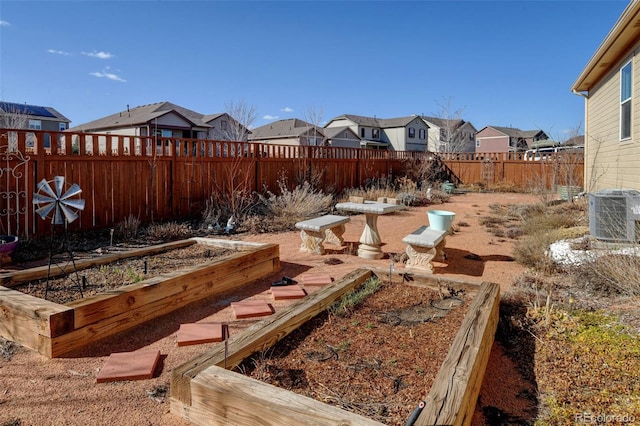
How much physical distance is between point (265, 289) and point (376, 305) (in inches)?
58.7

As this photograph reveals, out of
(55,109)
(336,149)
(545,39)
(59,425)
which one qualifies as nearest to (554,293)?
(59,425)

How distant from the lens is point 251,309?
3.68m

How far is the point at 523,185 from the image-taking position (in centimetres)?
1753

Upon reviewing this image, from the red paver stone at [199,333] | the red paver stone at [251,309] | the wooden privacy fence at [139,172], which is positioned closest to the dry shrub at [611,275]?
the red paver stone at [251,309]

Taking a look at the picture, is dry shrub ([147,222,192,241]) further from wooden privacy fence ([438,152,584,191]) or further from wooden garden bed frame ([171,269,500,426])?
wooden privacy fence ([438,152,584,191])

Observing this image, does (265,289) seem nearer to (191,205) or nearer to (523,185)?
(191,205)

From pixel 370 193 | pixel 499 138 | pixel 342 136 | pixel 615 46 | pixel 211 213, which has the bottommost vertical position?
pixel 211 213

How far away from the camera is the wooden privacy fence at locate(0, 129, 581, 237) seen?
20.2 feet

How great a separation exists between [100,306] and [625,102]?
29.3ft

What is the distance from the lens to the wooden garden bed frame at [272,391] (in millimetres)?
1688

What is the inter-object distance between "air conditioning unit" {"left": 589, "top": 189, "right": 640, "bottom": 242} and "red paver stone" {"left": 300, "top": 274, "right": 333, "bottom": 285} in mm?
3680

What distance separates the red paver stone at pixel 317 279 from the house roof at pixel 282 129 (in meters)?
30.2

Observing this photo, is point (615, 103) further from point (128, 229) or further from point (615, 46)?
point (128, 229)

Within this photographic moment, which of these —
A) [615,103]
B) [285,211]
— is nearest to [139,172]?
[285,211]
